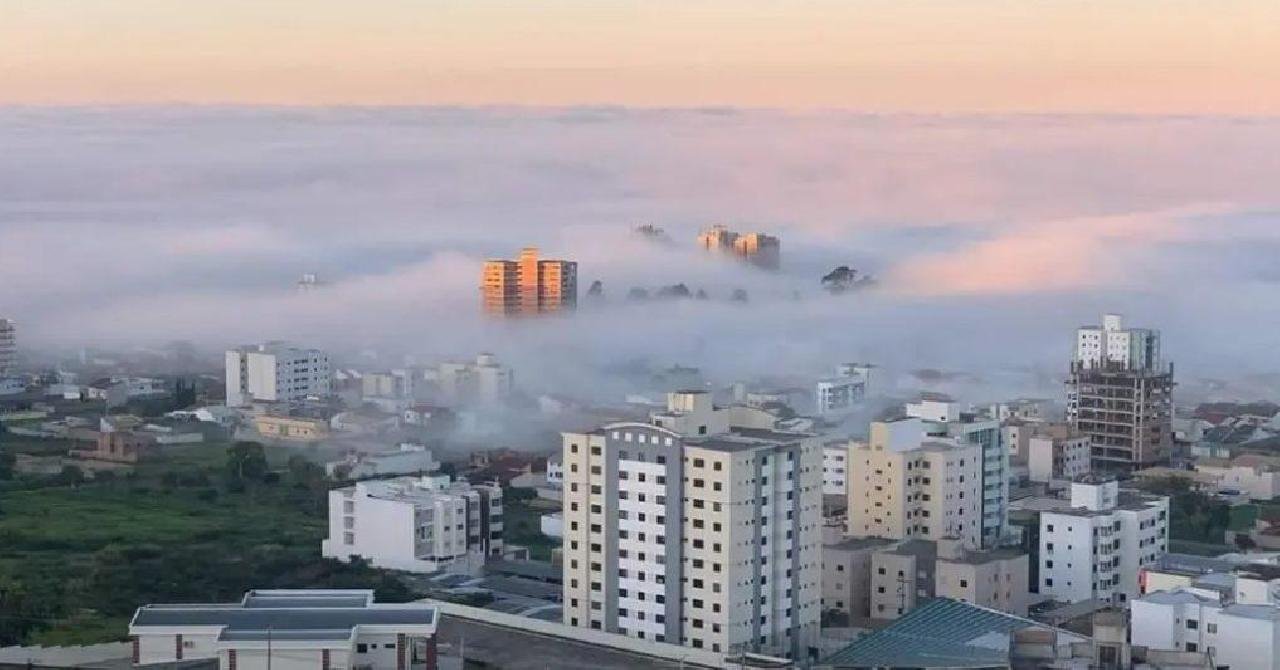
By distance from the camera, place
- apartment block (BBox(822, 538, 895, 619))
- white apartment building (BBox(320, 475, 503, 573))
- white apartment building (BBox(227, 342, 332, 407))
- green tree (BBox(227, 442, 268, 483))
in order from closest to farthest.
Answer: apartment block (BBox(822, 538, 895, 619)) → white apartment building (BBox(320, 475, 503, 573)) → green tree (BBox(227, 442, 268, 483)) → white apartment building (BBox(227, 342, 332, 407))

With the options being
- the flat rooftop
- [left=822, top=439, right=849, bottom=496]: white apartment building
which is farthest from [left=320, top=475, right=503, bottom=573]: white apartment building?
[left=822, top=439, right=849, bottom=496]: white apartment building

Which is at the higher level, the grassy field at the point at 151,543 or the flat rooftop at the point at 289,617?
the flat rooftop at the point at 289,617

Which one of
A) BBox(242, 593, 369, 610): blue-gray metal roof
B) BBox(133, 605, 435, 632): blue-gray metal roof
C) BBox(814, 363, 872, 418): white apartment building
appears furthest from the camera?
BBox(814, 363, 872, 418): white apartment building

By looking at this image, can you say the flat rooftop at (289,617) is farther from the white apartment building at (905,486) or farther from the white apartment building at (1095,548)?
the white apartment building at (1095,548)

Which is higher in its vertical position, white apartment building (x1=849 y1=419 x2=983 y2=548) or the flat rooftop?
white apartment building (x1=849 y1=419 x2=983 y2=548)

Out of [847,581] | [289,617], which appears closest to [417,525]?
[847,581]

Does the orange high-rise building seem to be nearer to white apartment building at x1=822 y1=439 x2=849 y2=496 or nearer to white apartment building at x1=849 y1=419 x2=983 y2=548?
white apartment building at x1=822 y1=439 x2=849 y2=496

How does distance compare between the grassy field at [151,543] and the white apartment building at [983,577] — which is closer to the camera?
the white apartment building at [983,577]

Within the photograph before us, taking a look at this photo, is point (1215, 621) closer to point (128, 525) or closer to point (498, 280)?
point (128, 525)

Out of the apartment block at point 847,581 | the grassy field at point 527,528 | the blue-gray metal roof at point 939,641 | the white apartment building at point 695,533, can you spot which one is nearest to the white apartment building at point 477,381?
the grassy field at point 527,528
